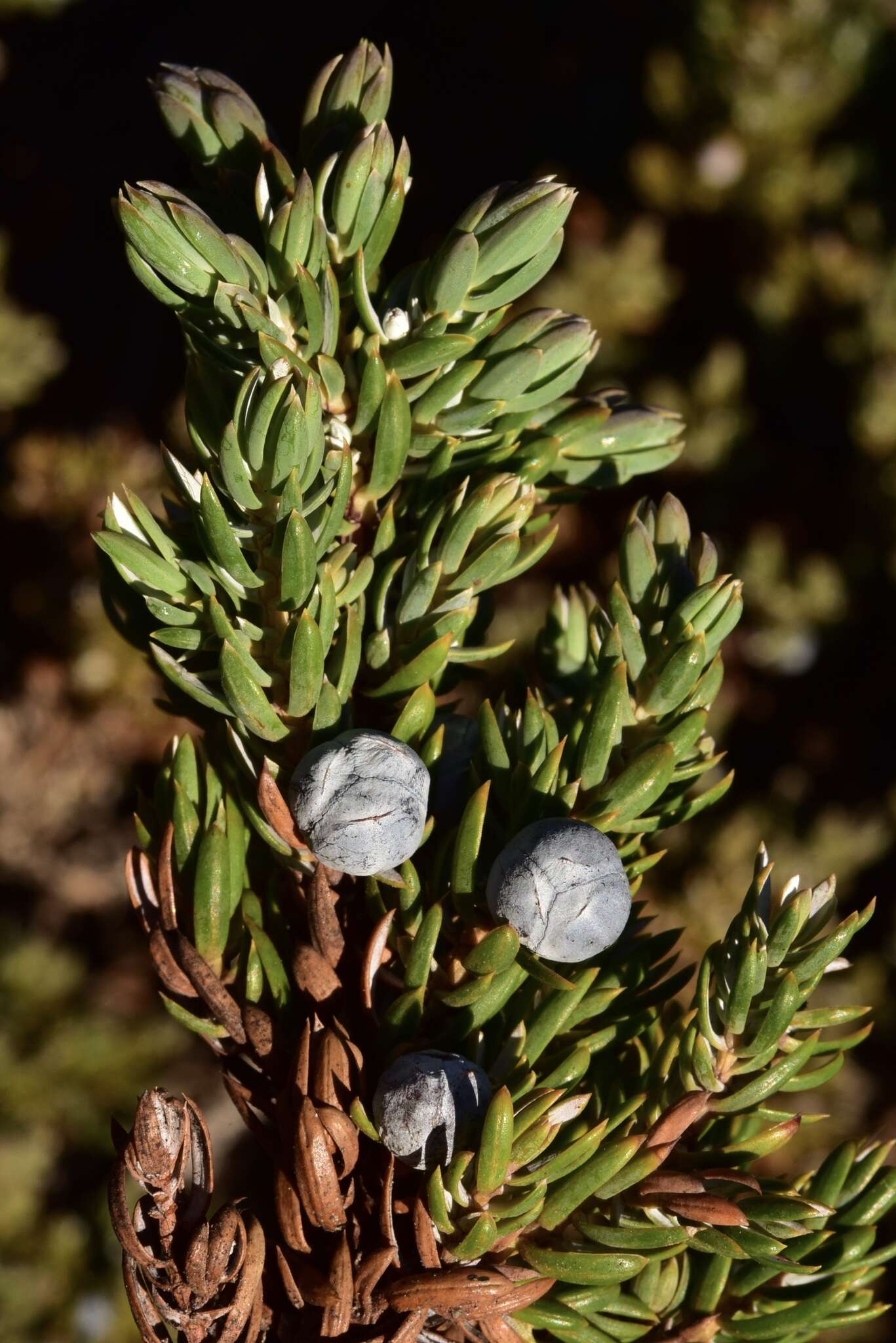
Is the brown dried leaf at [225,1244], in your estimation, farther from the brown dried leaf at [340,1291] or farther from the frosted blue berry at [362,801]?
the frosted blue berry at [362,801]

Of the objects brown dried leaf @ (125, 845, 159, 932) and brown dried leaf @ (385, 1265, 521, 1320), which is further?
brown dried leaf @ (125, 845, 159, 932)

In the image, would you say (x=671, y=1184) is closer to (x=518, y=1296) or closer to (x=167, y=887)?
→ (x=518, y=1296)

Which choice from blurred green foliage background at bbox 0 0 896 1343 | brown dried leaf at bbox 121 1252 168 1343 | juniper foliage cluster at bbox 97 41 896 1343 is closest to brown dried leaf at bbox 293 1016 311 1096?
juniper foliage cluster at bbox 97 41 896 1343

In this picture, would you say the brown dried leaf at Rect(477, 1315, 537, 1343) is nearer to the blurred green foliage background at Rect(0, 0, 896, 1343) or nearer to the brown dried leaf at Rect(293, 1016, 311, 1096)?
the brown dried leaf at Rect(293, 1016, 311, 1096)

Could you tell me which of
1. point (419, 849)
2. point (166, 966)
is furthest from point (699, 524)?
point (166, 966)

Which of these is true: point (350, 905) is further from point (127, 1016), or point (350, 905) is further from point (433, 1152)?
point (127, 1016)

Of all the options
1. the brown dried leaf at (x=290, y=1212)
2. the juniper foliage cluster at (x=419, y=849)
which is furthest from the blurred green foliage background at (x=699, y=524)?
the brown dried leaf at (x=290, y=1212)
